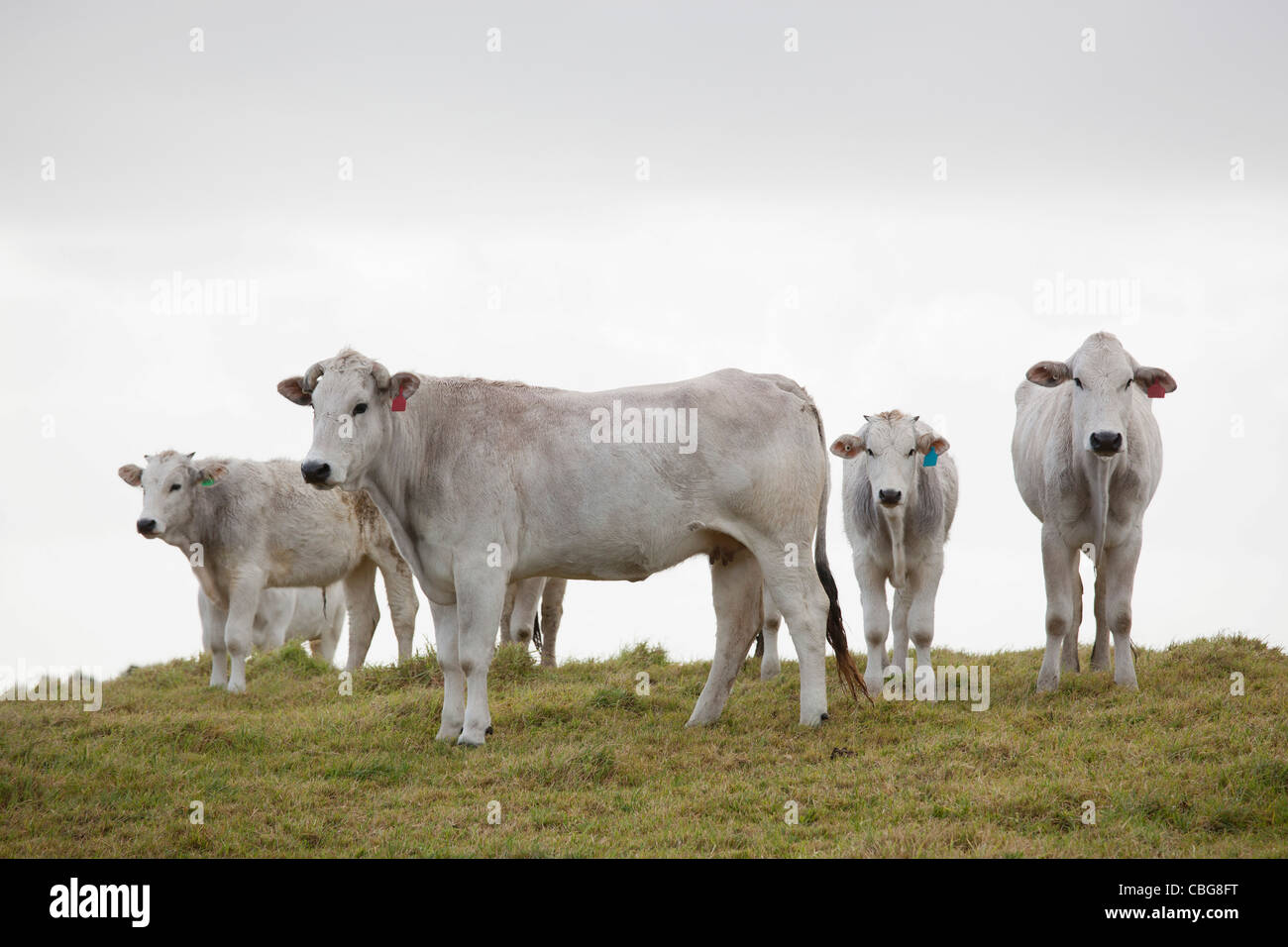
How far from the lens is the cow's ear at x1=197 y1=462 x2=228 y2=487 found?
16.5 metres

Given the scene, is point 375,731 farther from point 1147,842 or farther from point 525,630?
point 1147,842

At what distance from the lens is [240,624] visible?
16234mm

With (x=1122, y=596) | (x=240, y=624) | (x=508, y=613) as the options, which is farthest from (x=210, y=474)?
(x=1122, y=596)

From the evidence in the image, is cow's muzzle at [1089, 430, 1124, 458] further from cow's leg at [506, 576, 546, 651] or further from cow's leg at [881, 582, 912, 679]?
cow's leg at [506, 576, 546, 651]

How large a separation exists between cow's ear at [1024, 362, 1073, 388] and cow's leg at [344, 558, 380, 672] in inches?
390

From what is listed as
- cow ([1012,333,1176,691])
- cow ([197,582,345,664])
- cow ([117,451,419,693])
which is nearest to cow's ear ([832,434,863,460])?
cow ([1012,333,1176,691])

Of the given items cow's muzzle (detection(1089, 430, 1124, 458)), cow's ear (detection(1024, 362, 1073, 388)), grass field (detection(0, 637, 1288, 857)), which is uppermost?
cow's ear (detection(1024, 362, 1073, 388))

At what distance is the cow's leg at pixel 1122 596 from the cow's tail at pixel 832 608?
7.59 feet

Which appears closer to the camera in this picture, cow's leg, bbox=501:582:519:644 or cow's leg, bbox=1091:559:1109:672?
cow's leg, bbox=1091:559:1109:672

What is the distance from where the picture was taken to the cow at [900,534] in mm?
13508

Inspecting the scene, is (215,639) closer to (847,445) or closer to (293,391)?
(293,391)

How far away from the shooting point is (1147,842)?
334 inches

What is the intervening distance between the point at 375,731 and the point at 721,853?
15.0 ft
